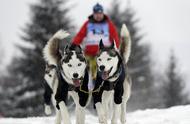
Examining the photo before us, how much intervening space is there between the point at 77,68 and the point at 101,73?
461mm

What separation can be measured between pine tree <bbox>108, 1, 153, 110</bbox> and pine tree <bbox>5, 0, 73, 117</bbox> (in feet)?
24.4

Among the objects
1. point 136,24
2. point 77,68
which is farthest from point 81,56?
point 136,24

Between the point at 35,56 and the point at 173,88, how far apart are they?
14614mm

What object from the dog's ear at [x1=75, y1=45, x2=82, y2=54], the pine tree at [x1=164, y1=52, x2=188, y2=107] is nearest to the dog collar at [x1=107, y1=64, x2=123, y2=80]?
the dog's ear at [x1=75, y1=45, x2=82, y2=54]

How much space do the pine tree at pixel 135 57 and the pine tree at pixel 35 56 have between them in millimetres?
7429

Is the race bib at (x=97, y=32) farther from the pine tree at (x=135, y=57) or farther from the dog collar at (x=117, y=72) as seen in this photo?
the pine tree at (x=135, y=57)

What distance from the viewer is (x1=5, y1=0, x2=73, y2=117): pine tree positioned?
29.2m

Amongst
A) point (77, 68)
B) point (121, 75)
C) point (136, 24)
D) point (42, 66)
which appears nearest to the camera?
point (77, 68)

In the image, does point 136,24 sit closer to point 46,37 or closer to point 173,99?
point 173,99

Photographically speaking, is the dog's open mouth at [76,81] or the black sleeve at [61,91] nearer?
the dog's open mouth at [76,81]

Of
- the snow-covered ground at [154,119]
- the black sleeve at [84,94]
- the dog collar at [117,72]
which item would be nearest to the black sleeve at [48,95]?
the snow-covered ground at [154,119]

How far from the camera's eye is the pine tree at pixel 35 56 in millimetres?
29156

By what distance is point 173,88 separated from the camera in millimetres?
40625

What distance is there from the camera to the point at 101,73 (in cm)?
877
